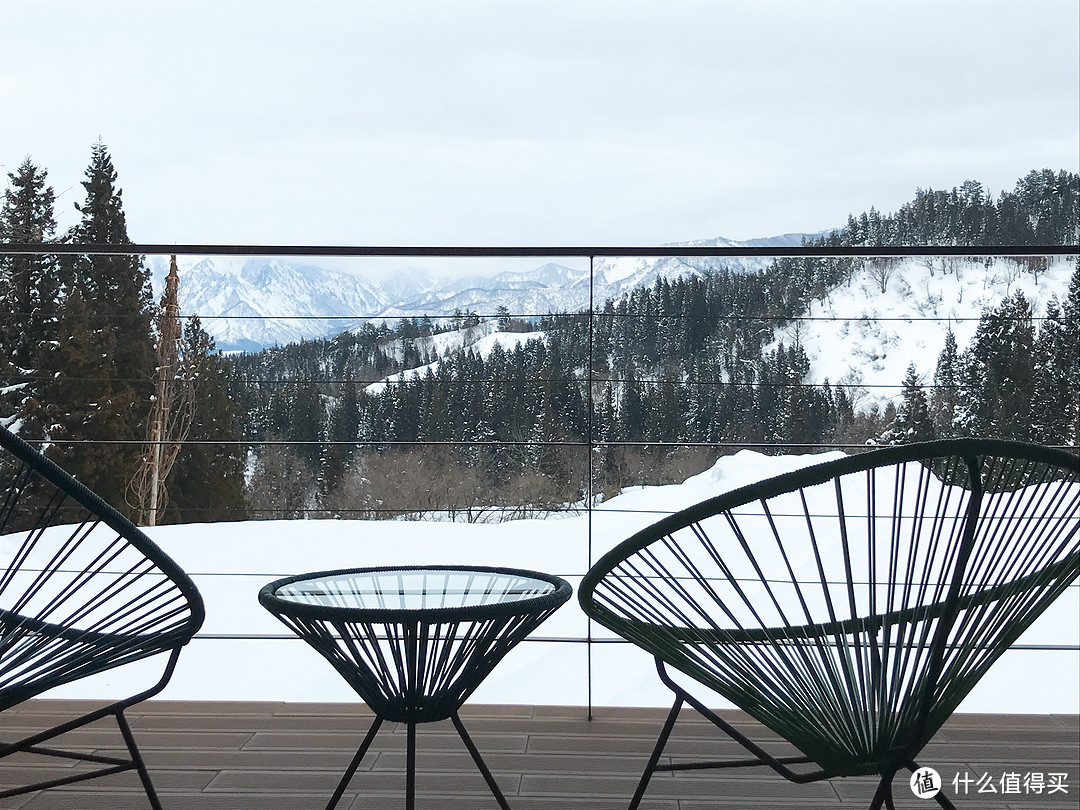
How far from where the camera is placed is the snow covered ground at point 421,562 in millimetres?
3098

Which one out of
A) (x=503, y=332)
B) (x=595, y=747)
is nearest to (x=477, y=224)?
(x=503, y=332)

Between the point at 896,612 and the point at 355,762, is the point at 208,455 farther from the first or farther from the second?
the point at 896,612

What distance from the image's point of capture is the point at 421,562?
3.66m

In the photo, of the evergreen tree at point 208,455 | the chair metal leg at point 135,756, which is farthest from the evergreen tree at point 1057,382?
the chair metal leg at point 135,756

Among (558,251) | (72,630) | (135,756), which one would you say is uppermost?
(558,251)

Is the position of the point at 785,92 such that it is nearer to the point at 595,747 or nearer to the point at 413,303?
the point at 413,303

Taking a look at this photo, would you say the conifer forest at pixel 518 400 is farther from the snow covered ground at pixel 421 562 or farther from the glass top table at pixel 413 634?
the glass top table at pixel 413 634

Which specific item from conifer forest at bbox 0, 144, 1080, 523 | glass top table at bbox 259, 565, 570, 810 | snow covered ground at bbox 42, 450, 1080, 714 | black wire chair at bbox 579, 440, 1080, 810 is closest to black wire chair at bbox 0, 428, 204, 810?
glass top table at bbox 259, 565, 570, 810

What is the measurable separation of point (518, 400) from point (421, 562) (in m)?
1.95

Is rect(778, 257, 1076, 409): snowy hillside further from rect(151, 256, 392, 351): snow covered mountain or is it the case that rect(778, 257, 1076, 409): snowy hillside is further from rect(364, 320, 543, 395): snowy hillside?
rect(151, 256, 392, 351): snow covered mountain

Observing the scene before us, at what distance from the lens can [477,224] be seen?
17.2 metres

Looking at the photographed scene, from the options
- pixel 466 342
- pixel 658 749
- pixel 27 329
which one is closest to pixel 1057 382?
pixel 466 342

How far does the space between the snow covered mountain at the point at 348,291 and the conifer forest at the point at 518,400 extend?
0.79ft

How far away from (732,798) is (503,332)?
120 inches
